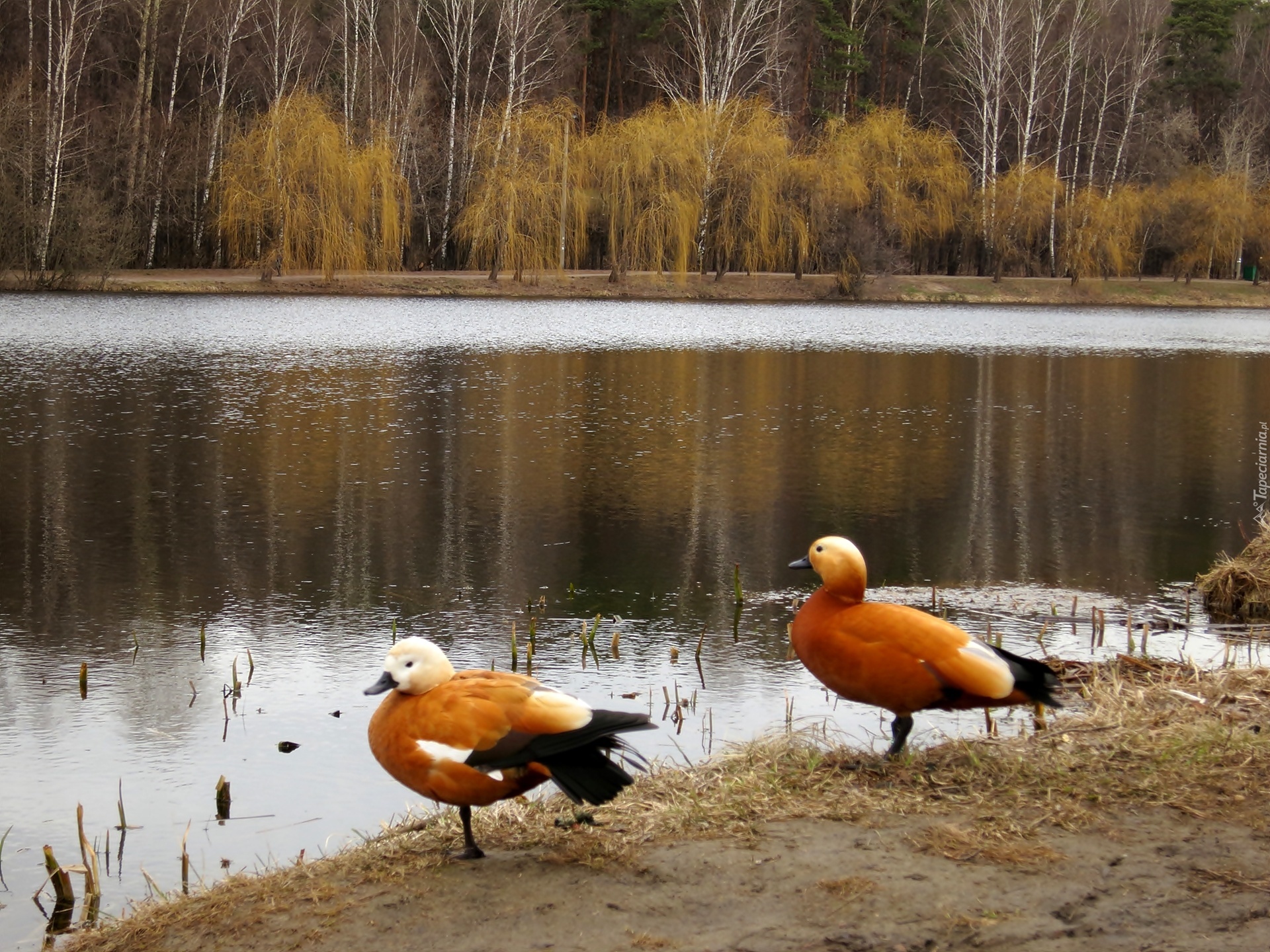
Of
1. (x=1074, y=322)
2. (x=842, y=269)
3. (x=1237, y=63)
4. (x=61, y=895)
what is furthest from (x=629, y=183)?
(x=61, y=895)

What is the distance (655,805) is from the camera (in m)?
4.55

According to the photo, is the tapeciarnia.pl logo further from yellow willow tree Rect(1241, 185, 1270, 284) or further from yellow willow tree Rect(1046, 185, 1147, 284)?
yellow willow tree Rect(1241, 185, 1270, 284)

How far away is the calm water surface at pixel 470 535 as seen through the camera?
21.5ft

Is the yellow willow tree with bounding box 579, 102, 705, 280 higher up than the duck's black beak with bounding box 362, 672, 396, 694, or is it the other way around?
the yellow willow tree with bounding box 579, 102, 705, 280

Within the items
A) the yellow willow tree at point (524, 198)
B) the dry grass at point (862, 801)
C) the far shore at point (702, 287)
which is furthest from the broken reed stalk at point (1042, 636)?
the yellow willow tree at point (524, 198)

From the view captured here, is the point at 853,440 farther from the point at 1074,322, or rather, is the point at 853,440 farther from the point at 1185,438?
the point at 1074,322

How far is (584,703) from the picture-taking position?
14.4 feet

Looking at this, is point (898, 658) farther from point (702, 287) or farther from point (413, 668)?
point (702, 287)

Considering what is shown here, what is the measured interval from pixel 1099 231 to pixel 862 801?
51.6 metres

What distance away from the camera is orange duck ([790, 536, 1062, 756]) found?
4.66m

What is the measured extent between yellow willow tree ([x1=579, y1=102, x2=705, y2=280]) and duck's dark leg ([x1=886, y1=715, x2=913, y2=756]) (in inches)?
1645

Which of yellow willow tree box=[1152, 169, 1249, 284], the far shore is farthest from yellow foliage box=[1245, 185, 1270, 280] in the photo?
the far shore

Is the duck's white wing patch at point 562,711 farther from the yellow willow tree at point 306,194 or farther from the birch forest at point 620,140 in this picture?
the yellow willow tree at point 306,194

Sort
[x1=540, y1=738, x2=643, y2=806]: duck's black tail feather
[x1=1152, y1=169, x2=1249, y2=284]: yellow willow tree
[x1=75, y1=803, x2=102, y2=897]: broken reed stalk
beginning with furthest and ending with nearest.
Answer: [x1=1152, y1=169, x2=1249, y2=284]: yellow willow tree
[x1=75, y1=803, x2=102, y2=897]: broken reed stalk
[x1=540, y1=738, x2=643, y2=806]: duck's black tail feather
